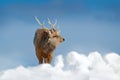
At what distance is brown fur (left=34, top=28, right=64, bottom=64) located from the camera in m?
34.5

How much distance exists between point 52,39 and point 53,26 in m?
0.73

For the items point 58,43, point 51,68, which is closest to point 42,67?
point 51,68

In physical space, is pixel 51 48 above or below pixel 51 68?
above

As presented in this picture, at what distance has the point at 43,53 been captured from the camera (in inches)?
1373

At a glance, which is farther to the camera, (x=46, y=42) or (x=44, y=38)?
(x=44, y=38)

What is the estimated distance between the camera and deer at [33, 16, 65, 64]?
34469 mm

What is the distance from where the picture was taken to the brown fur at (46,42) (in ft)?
113

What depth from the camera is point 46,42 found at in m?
34.6

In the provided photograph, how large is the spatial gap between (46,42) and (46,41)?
2.1 inches

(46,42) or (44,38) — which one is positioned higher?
(44,38)

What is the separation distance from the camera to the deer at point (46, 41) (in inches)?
1357

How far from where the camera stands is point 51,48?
34.7m

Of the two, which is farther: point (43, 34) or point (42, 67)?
point (43, 34)

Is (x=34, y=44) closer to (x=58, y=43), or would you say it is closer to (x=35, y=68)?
(x=58, y=43)
